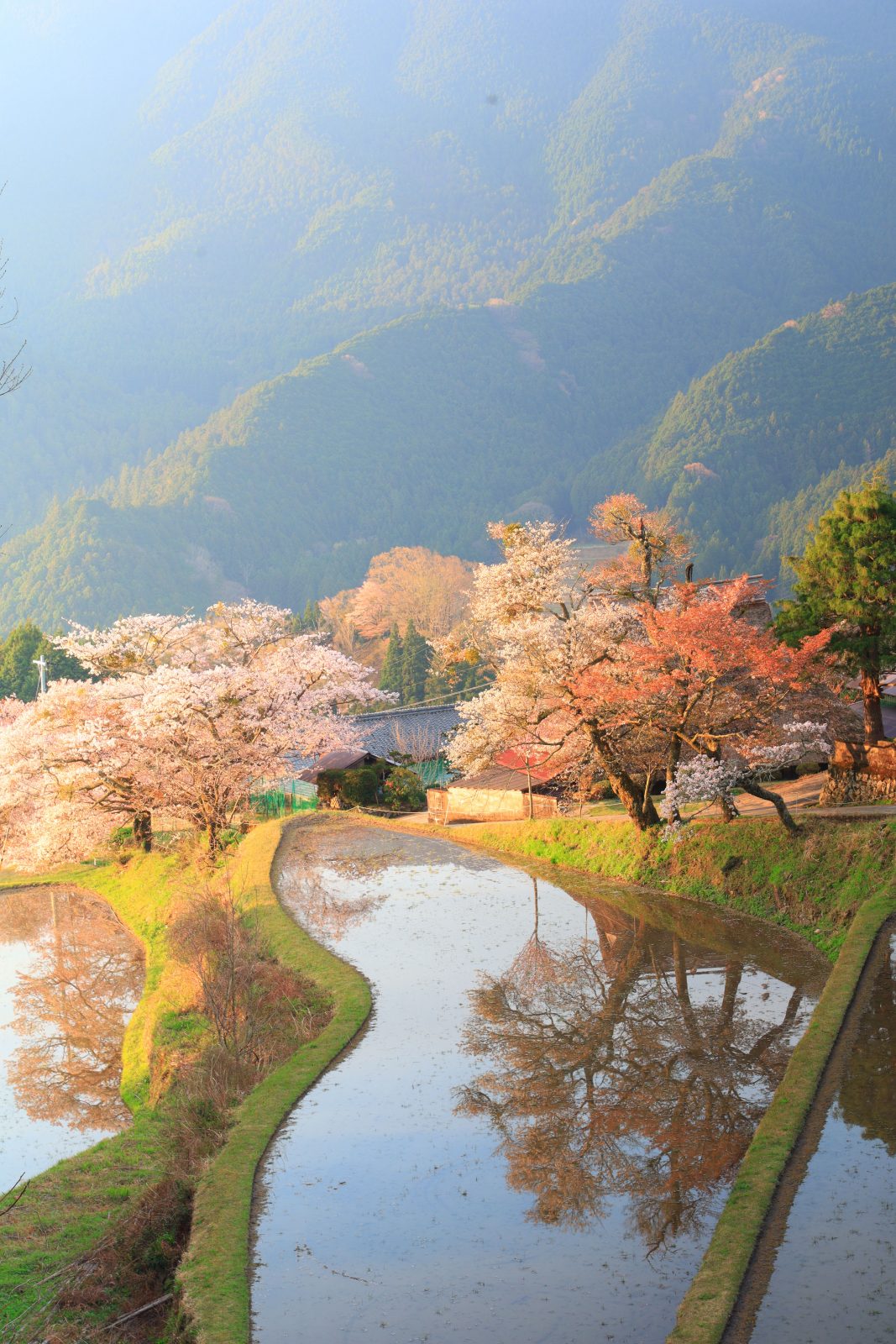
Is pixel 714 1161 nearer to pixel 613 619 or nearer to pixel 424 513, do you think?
pixel 613 619

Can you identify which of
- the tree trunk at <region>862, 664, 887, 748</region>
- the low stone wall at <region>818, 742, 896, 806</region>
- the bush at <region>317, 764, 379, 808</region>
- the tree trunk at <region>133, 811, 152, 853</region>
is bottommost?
the tree trunk at <region>133, 811, 152, 853</region>

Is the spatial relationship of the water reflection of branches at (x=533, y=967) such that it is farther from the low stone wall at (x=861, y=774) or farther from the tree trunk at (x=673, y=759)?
the low stone wall at (x=861, y=774)

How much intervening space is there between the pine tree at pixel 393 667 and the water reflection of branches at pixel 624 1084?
4490 centimetres

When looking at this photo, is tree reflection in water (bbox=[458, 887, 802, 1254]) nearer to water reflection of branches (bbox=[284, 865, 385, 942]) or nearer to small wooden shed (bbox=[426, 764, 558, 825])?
water reflection of branches (bbox=[284, 865, 385, 942])

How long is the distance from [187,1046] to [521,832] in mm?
13405

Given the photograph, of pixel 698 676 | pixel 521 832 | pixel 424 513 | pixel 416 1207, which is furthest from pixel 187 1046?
pixel 424 513

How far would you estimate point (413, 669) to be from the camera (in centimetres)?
6238

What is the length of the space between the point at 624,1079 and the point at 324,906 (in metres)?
11.2

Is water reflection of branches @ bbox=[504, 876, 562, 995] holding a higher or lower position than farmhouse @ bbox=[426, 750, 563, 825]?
lower

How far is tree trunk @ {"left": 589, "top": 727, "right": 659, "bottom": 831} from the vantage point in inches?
910

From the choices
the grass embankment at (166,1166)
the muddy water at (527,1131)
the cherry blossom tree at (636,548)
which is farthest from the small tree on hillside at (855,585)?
the grass embankment at (166,1166)

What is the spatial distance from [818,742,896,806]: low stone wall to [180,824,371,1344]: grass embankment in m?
11.5

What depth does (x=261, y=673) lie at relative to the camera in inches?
1170

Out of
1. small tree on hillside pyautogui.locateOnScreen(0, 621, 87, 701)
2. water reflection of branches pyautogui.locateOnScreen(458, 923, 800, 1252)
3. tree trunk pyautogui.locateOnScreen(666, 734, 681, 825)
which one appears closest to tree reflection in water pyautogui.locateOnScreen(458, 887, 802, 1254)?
water reflection of branches pyautogui.locateOnScreen(458, 923, 800, 1252)
